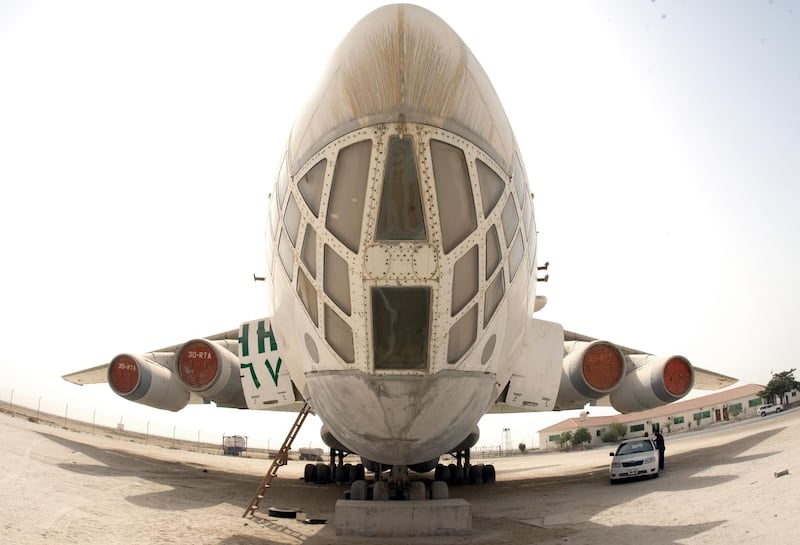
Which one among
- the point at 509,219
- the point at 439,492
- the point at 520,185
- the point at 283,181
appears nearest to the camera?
the point at 509,219

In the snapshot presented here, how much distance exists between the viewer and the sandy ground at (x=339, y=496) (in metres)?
6.46

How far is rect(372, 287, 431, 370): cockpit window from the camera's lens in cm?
497

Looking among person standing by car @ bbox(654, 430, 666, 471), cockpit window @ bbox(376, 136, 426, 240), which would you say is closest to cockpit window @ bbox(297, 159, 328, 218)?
cockpit window @ bbox(376, 136, 426, 240)

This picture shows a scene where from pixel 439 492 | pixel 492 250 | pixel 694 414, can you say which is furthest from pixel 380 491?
pixel 694 414

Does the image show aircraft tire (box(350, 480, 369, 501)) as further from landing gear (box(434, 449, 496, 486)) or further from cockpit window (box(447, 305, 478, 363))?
landing gear (box(434, 449, 496, 486))

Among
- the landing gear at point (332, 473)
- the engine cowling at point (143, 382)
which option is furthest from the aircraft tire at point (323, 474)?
the engine cowling at point (143, 382)

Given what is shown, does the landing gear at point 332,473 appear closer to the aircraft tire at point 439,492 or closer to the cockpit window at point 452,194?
the aircraft tire at point 439,492

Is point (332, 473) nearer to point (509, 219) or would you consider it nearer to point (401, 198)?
point (509, 219)

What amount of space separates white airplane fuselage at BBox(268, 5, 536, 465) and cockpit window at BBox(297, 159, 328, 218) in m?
0.02

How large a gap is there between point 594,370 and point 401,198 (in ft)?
26.4

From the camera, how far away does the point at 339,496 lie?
1224 centimetres

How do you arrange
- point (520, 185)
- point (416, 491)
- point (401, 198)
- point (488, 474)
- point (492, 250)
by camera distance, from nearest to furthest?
point (401, 198)
point (492, 250)
point (520, 185)
point (416, 491)
point (488, 474)

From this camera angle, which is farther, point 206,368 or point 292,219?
point 206,368

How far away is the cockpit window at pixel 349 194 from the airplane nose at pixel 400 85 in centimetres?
22
